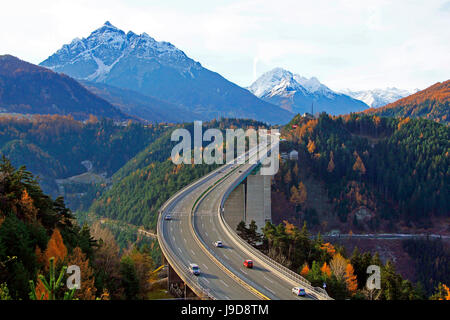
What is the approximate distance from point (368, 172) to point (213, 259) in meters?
107

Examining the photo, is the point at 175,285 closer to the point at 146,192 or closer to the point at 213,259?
the point at 213,259

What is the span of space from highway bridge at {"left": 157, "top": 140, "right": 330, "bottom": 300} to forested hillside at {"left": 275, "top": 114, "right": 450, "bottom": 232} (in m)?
55.5

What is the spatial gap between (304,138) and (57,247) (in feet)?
380

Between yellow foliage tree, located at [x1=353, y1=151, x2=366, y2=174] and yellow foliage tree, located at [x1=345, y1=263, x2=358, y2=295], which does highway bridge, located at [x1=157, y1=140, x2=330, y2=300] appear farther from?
yellow foliage tree, located at [x1=353, y1=151, x2=366, y2=174]

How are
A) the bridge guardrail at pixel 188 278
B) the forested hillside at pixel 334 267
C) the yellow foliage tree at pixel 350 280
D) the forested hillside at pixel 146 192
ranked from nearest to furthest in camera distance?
the bridge guardrail at pixel 188 278, the forested hillside at pixel 334 267, the yellow foliage tree at pixel 350 280, the forested hillside at pixel 146 192

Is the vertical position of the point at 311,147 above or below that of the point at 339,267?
above

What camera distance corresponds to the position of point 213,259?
40.4 metres

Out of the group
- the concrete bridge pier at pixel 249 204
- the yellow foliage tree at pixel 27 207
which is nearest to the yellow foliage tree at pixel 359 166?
the concrete bridge pier at pixel 249 204

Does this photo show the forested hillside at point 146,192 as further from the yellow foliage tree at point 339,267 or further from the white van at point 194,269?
the white van at point 194,269

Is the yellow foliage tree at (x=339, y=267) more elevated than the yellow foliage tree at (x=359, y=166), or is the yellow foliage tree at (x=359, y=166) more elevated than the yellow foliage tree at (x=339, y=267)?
the yellow foliage tree at (x=359, y=166)

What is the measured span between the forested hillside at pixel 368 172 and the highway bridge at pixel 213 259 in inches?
2185

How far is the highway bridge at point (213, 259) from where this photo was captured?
32.1 m

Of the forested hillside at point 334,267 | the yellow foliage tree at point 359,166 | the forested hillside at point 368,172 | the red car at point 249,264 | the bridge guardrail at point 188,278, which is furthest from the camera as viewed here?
the yellow foliage tree at point 359,166

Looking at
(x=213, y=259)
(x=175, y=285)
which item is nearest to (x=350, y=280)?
(x=213, y=259)
